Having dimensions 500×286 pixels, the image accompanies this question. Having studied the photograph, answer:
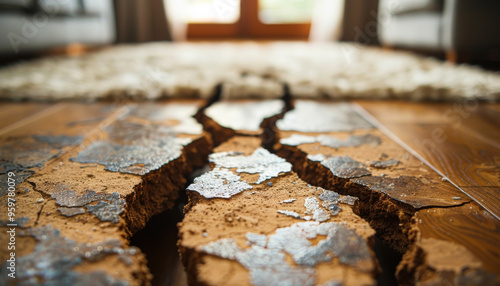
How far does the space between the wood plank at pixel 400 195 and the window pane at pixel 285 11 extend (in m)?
4.39

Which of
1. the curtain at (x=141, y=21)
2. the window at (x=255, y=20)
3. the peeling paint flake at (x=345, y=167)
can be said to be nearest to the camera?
the peeling paint flake at (x=345, y=167)

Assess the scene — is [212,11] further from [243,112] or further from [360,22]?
[243,112]

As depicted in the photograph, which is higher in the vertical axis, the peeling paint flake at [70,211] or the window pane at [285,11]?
the window pane at [285,11]

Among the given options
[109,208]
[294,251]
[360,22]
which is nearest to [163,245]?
[109,208]

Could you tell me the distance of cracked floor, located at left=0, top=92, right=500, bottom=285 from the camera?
0.40m

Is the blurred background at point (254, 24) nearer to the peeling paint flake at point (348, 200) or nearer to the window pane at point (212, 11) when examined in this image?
the window pane at point (212, 11)

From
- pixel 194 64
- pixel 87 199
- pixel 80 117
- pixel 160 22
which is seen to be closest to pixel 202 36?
pixel 160 22

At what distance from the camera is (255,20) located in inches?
193

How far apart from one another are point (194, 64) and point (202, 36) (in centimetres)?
322

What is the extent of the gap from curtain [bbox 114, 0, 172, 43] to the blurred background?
11 millimetres

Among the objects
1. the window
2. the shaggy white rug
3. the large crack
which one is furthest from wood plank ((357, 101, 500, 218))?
the window

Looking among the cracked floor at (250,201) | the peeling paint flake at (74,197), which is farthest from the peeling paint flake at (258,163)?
the peeling paint flake at (74,197)

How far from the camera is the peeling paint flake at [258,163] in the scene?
0.63m

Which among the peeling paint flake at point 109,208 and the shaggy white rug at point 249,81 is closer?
the peeling paint flake at point 109,208
